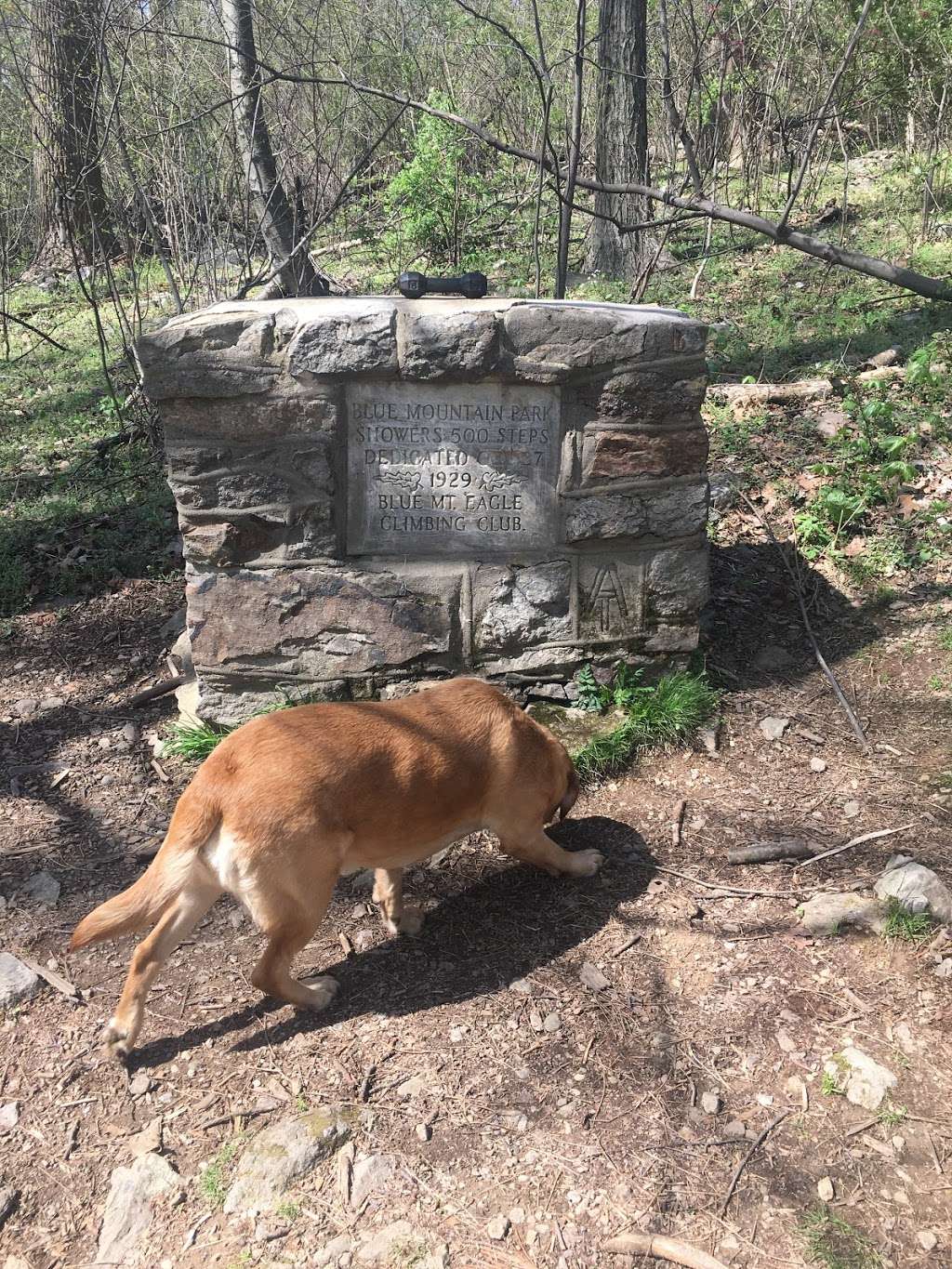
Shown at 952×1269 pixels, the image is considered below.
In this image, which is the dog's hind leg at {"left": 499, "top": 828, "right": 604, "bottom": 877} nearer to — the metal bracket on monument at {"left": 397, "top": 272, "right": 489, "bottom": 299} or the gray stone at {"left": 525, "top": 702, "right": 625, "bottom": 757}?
the gray stone at {"left": 525, "top": 702, "right": 625, "bottom": 757}

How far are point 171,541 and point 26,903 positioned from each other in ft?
11.2

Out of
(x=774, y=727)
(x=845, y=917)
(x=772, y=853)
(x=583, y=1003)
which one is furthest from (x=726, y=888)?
(x=774, y=727)

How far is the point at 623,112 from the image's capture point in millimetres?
9312

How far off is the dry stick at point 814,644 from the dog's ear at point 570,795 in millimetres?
1424

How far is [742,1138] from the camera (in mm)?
2604

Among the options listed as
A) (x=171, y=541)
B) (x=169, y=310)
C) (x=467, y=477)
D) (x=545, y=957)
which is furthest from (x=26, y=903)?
(x=169, y=310)

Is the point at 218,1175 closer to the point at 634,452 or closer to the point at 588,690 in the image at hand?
the point at 588,690

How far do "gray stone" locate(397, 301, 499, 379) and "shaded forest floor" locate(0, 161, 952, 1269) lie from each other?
6.16ft

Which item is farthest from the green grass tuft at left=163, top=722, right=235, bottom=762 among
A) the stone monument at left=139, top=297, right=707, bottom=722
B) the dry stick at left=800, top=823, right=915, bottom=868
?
the dry stick at left=800, top=823, right=915, bottom=868

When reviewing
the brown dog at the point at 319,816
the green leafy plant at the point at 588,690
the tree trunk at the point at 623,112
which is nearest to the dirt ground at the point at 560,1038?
the brown dog at the point at 319,816

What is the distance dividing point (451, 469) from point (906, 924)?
96.9 inches

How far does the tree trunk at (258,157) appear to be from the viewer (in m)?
7.08

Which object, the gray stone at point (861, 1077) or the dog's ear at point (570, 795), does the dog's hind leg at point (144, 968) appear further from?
the gray stone at point (861, 1077)

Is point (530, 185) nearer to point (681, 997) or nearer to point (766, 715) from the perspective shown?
point (766, 715)
